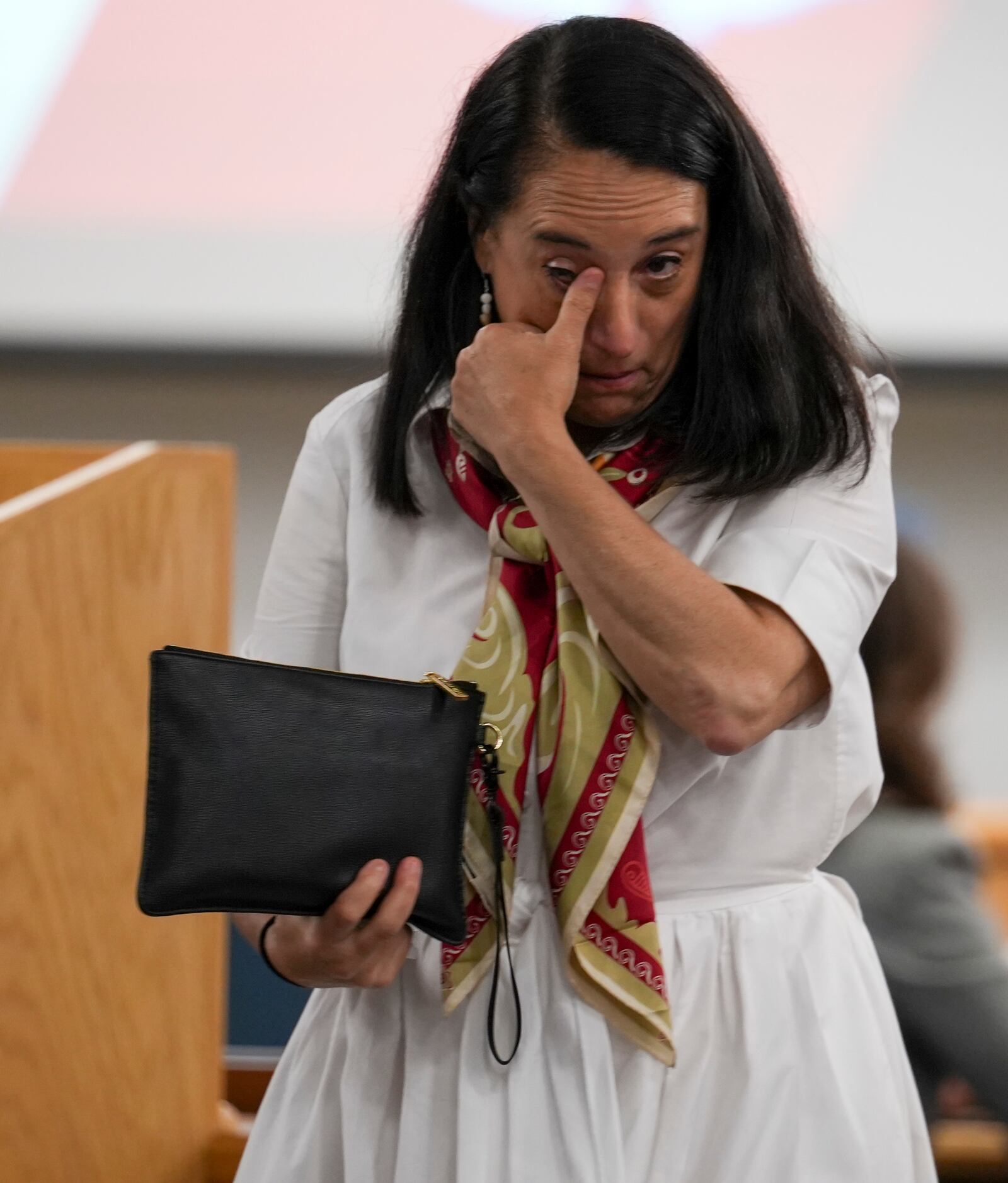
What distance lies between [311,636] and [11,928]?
Answer: 66 centimetres

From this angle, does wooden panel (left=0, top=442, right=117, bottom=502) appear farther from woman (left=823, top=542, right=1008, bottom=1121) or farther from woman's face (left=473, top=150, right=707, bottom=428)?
woman's face (left=473, top=150, right=707, bottom=428)

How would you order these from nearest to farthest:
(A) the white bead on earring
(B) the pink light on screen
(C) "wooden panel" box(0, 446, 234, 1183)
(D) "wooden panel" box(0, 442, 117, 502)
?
1. (A) the white bead on earring
2. (C) "wooden panel" box(0, 446, 234, 1183)
3. (D) "wooden panel" box(0, 442, 117, 502)
4. (B) the pink light on screen

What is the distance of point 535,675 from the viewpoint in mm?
1106

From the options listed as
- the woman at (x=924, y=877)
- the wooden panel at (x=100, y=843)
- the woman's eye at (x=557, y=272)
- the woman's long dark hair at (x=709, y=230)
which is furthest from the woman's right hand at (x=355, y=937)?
the woman at (x=924, y=877)

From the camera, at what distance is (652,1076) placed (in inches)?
42.7

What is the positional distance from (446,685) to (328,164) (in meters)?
2.58

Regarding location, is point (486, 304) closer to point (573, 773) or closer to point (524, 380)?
point (524, 380)

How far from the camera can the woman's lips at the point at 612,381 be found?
1.14m

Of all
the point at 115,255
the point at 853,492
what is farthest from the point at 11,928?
the point at 115,255

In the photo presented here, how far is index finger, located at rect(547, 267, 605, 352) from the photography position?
1094 mm

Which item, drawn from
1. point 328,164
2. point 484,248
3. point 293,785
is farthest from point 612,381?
point 328,164

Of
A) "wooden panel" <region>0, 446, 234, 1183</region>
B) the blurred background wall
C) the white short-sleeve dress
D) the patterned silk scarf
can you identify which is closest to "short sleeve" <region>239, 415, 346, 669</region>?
the white short-sleeve dress

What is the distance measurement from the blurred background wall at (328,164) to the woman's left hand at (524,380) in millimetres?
2282

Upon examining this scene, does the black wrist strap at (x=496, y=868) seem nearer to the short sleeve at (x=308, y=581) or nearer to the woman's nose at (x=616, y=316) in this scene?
the short sleeve at (x=308, y=581)
